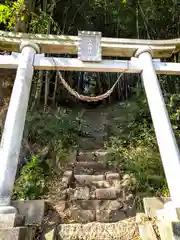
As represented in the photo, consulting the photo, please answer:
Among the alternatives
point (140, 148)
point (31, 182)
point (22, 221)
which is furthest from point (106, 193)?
point (140, 148)

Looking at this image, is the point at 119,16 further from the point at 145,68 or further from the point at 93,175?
the point at 93,175

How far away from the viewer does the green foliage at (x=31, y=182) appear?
2.62m

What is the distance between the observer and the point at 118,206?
2.47m

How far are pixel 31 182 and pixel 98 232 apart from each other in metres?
1.19

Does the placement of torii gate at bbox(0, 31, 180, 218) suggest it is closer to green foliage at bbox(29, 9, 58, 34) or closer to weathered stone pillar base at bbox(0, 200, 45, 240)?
weathered stone pillar base at bbox(0, 200, 45, 240)

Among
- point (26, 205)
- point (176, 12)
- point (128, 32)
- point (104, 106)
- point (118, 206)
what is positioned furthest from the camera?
point (104, 106)

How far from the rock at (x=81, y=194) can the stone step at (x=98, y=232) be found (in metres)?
0.60

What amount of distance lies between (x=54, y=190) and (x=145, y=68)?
83.5 inches

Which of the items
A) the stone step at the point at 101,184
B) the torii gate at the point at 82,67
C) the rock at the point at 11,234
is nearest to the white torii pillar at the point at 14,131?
the torii gate at the point at 82,67

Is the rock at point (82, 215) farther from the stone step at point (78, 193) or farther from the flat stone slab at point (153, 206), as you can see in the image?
the flat stone slab at point (153, 206)

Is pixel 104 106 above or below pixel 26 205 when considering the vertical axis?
above

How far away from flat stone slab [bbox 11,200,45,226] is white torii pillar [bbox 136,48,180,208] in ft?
4.41

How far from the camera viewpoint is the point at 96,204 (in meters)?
2.49

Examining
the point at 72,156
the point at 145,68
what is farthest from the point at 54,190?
the point at 145,68
